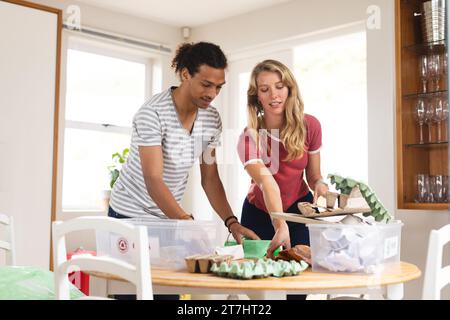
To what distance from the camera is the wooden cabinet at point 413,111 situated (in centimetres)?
234

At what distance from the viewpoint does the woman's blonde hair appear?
194 centimetres

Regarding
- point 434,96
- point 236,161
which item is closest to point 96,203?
point 236,161

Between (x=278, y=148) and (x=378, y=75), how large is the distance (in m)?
0.81

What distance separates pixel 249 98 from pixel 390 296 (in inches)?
41.1

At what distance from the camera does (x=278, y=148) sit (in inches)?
78.4

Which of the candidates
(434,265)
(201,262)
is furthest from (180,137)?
(434,265)

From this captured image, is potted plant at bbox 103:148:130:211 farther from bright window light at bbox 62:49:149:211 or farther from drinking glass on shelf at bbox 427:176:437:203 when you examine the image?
drinking glass on shelf at bbox 427:176:437:203

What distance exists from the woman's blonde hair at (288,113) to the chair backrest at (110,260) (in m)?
1.02

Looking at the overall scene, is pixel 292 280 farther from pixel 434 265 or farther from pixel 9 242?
pixel 9 242

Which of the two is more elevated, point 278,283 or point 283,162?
point 283,162

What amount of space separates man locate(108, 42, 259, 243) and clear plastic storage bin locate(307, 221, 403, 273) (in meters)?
0.47

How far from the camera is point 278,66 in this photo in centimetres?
203

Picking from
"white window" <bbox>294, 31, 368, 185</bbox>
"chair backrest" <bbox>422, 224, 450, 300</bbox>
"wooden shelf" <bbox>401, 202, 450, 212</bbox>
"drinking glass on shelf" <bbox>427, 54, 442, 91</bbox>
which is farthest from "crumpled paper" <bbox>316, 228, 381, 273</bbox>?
"white window" <bbox>294, 31, 368, 185</bbox>

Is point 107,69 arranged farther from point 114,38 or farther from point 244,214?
point 244,214
